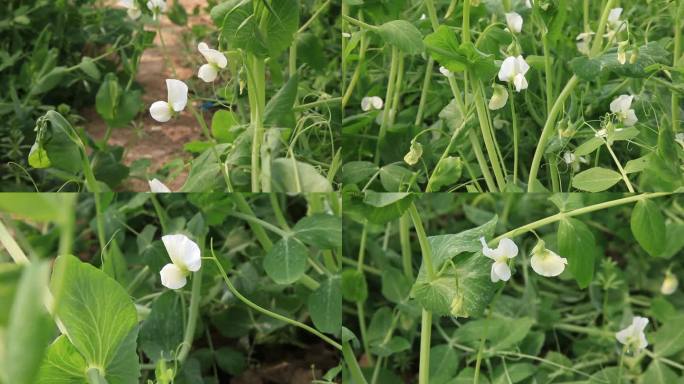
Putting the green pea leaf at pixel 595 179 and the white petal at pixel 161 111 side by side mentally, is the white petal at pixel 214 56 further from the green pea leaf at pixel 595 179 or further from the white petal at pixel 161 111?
the green pea leaf at pixel 595 179

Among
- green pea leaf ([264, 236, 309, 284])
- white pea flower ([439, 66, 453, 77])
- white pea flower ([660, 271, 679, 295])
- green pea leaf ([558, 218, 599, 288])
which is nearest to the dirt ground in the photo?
green pea leaf ([264, 236, 309, 284])

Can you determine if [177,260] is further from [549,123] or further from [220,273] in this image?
[549,123]

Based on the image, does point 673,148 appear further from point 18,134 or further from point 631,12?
point 18,134

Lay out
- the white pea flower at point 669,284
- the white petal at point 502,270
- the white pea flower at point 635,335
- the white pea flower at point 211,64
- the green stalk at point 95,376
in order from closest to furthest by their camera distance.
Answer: the green stalk at point 95,376 → the white petal at point 502,270 → the white pea flower at point 211,64 → the white pea flower at point 635,335 → the white pea flower at point 669,284

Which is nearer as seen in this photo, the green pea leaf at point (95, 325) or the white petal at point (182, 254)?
the green pea leaf at point (95, 325)

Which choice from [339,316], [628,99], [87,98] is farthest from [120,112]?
[628,99]

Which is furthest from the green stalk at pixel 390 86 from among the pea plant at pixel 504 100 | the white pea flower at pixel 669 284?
the white pea flower at pixel 669 284

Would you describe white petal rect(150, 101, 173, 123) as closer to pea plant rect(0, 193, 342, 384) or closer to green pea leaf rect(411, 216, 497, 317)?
pea plant rect(0, 193, 342, 384)
